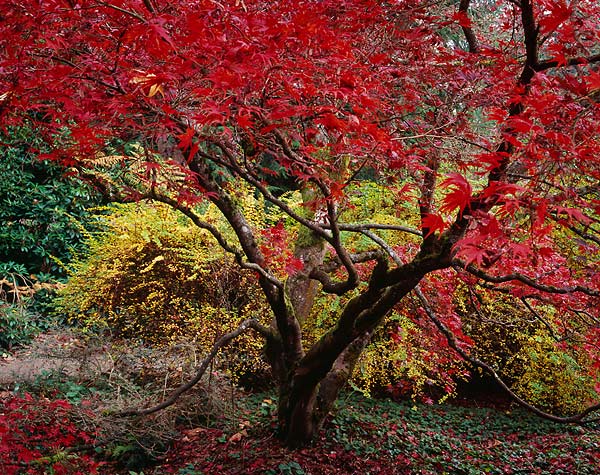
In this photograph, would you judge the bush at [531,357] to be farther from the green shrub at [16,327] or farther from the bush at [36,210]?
the bush at [36,210]

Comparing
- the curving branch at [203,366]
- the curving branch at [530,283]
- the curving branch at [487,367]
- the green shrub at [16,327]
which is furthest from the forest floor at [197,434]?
the curving branch at [530,283]

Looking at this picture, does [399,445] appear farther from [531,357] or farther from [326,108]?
[326,108]

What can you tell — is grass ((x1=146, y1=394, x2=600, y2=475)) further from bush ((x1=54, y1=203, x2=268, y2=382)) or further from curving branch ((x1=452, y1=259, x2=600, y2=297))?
curving branch ((x1=452, y1=259, x2=600, y2=297))

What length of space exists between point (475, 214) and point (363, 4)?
72.1 inches

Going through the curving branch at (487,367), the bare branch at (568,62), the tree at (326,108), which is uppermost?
the bare branch at (568,62)

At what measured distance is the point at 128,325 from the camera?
6.04 m

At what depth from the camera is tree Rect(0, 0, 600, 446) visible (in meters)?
1.94

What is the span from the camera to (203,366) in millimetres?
3340

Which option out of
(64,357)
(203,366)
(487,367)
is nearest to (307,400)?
(203,366)

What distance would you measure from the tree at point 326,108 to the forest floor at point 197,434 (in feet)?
1.58

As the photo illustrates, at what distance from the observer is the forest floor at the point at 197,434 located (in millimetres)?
3752

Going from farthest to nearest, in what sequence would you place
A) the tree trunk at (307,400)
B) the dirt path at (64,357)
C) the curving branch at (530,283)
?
the dirt path at (64,357) < the tree trunk at (307,400) < the curving branch at (530,283)

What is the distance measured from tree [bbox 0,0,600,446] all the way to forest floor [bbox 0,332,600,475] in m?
0.48

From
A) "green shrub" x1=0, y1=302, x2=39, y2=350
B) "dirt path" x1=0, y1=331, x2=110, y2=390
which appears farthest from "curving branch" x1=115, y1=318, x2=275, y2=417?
"green shrub" x1=0, y1=302, x2=39, y2=350
